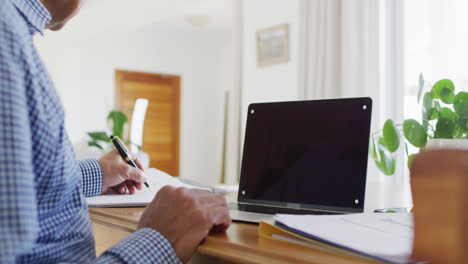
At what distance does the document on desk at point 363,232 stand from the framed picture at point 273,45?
133 inches

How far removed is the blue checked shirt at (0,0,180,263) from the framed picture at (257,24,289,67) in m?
3.38

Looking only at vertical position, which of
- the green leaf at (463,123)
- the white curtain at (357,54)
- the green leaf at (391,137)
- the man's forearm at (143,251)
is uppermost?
the white curtain at (357,54)

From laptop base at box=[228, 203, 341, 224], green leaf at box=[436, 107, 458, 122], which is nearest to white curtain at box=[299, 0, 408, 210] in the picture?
green leaf at box=[436, 107, 458, 122]

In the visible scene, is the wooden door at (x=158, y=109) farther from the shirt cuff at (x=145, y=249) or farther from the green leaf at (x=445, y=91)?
the shirt cuff at (x=145, y=249)

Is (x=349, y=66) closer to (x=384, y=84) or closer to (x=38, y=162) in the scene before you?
(x=384, y=84)

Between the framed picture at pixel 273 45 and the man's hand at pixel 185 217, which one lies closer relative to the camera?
the man's hand at pixel 185 217

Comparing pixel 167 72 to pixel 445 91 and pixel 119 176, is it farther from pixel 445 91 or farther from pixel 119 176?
pixel 445 91

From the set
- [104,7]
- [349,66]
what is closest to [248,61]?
[349,66]

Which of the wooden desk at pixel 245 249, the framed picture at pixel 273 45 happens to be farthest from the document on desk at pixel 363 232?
the framed picture at pixel 273 45

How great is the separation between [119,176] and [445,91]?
761mm

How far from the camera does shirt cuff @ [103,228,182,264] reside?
596 mm

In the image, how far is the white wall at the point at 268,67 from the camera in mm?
3860

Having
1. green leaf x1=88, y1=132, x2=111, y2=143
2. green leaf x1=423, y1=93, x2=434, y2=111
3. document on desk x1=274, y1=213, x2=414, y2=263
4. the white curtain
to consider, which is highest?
the white curtain

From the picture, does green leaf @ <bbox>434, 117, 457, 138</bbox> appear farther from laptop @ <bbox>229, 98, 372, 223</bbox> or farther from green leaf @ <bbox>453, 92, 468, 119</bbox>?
laptop @ <bbox>229, 98, 372, 223</bbox>
